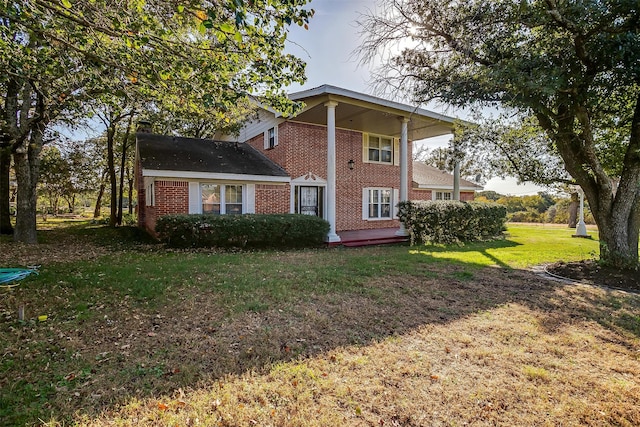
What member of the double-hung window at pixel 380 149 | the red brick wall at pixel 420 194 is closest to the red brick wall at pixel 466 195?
the red brick wall at pixel 420 194

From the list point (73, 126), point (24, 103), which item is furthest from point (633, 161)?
point (73, 126)

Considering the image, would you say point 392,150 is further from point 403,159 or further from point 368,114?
point 368,114

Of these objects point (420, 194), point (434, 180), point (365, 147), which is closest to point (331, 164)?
point (365, 147)

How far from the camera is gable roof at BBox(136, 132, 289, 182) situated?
1073cm

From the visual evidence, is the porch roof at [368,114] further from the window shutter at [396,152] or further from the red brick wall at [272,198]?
the red brick wall at [272,198]

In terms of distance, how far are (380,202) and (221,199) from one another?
307 inches

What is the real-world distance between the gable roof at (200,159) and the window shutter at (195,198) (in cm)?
44

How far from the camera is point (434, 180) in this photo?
63.5ft

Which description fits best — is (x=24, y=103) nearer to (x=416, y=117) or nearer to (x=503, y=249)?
(x=416, y=117)

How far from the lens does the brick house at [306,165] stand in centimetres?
1087

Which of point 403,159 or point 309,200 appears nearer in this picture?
point 403,159

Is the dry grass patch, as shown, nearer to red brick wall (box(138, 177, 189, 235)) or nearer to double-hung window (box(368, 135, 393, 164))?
red brick wall (box(138, 177, 189, 235))

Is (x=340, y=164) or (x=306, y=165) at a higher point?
(x=340, y=164)

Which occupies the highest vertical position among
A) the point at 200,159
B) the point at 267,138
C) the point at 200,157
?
the point at 267,138
